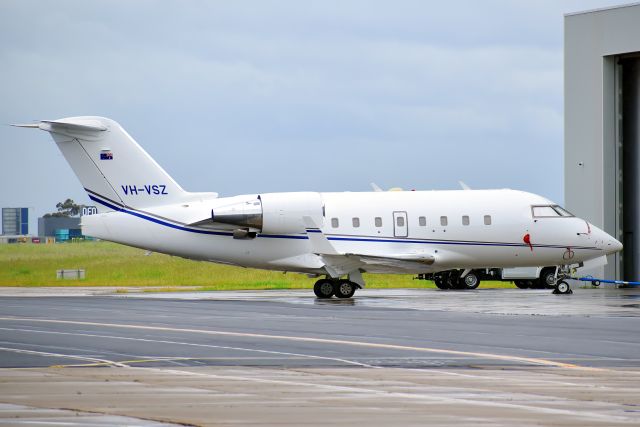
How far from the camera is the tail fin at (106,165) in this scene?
35688 millimetres

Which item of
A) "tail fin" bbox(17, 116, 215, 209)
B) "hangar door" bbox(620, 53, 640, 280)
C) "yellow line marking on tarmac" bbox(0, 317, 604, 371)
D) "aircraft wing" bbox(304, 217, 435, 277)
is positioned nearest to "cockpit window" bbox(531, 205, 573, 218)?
"aircraft wing" bbox(304, 217, 435, 277)

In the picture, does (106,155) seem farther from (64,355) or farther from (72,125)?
(64,355)

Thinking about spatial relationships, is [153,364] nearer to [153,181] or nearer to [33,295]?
[153,181]

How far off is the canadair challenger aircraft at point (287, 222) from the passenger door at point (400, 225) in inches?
1.3

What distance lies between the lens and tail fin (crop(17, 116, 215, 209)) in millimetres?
35688

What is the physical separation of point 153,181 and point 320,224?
554 centimetres

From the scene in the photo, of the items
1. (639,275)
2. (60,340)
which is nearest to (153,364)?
(60,340)

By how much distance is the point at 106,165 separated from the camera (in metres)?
35.7

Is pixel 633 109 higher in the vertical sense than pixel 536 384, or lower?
higher

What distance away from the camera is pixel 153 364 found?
51.2 ft

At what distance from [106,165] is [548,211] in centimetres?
1439

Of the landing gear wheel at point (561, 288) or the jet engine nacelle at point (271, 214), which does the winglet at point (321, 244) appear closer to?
the jet engine nacelle at point (271, 214)

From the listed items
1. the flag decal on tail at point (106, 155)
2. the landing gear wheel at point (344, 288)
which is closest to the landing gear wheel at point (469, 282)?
the landing gear wheel at point (344, 288)

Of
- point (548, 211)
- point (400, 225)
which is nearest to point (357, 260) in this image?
point (400, 225)
